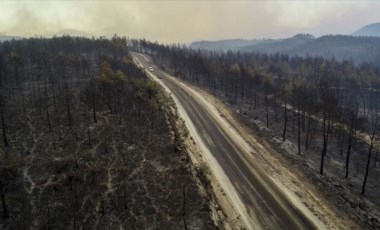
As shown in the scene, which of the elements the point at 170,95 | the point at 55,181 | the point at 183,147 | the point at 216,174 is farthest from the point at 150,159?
the point at 170,95

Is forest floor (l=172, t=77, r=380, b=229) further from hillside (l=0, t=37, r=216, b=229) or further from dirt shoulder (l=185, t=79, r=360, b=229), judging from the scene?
hillside (l=0, t=37, r=216, b=229)

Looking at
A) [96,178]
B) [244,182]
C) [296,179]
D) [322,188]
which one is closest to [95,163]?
[96,178]

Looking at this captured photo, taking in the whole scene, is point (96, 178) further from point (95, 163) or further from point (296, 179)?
point (296, 179)

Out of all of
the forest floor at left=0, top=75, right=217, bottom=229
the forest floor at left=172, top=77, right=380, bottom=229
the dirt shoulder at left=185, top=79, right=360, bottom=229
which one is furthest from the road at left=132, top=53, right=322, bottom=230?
the forest floor at left=0, top=75, right=217, bottom=229

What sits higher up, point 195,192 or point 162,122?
point 162,122

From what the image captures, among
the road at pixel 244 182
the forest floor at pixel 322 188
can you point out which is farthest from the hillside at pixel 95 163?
the forest floor at pixel 322 188

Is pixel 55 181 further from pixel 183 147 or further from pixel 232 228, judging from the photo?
pixel 232 228

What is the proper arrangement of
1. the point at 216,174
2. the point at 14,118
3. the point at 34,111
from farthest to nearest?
the point at 34,111
the point at 14,118
the point at 216,174

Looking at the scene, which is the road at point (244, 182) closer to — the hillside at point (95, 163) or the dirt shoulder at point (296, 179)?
the dirt shoulder at point (296, 179)
